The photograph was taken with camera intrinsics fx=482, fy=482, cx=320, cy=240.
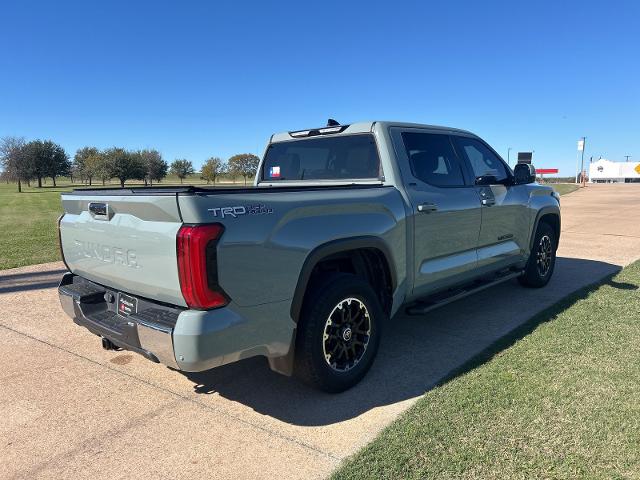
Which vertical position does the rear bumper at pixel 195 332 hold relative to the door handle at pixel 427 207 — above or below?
below

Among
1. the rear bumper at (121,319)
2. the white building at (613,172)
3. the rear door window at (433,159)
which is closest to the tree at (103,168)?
the rear bumper at (121,319)

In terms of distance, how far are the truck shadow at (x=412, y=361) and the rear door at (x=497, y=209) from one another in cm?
62

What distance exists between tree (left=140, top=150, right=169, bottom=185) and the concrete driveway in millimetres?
83634

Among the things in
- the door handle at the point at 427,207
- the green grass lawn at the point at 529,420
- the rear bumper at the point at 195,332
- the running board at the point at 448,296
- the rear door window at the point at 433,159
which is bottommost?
the green grass lawn at the point at 529,420

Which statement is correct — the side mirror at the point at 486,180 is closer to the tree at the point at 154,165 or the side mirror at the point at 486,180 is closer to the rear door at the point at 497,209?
the rear door at the point at 497,209

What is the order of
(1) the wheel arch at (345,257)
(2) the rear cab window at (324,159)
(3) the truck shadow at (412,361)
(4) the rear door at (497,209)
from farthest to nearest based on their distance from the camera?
(4) the rear door at (497,209), (2) the rear cab window at (324,159), (3) the truck shadow at (412,361), (1) the wheel arch at (345,257)

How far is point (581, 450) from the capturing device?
2691 mm

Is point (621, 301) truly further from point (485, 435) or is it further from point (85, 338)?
point (85, 338)

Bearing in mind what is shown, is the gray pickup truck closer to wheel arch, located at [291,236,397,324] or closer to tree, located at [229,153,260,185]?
wheel arch, located at [291,236,397,324]

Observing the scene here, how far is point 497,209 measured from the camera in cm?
511

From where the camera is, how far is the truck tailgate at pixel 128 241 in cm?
270

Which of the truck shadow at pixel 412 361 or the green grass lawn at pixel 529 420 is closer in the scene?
the green grass lawn at pixel 529 420

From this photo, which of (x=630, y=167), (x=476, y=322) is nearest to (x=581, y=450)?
(x=476, y=322)

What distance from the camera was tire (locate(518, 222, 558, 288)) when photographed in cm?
616
